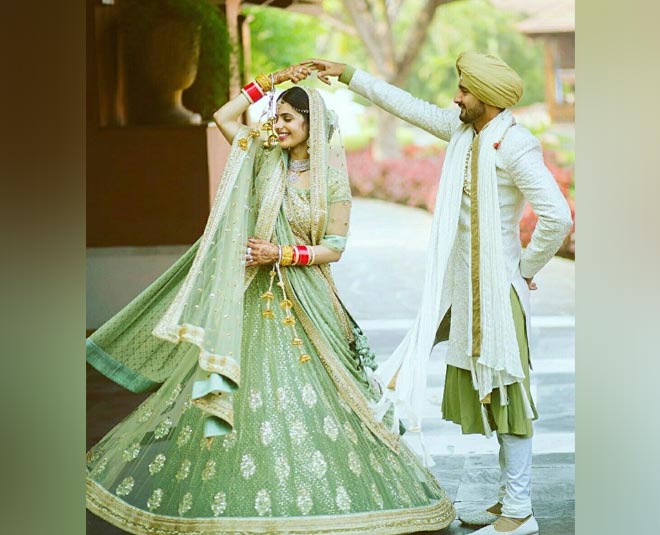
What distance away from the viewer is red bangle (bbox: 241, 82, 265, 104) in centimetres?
388

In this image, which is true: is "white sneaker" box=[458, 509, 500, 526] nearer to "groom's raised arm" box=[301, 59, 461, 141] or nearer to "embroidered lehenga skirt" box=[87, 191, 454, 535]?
"embroidered lehenga skirt" box=[87, 191, 454, 535]

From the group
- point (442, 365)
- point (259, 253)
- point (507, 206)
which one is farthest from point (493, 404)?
point (442, 365)

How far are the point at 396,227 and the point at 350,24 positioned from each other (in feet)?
8.24

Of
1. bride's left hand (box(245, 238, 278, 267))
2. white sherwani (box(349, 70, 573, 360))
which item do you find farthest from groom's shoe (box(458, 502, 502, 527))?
bride's left hand (box(245, 238, 278, 267))

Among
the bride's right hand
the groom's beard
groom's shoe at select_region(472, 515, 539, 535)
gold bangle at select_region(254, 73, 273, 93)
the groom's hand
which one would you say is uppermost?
the groom's hand

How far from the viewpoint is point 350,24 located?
12.7m

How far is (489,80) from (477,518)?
55.7 inches

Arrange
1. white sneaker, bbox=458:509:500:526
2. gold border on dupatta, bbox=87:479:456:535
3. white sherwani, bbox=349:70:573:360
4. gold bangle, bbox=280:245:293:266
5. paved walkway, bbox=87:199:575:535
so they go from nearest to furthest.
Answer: gold border on dupatta, bbox=87:479:456:535 → white sherwani, bbox=349:70:573:360 → gold bangle, bbox=280:245:293:266 → white sneaker, bbox=458:509:500:526 → paved walkway, bbox=87:199:575:535

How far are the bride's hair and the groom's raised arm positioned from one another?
0.16 metres

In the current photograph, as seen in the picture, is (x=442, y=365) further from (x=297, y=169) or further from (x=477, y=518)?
(x=297, y=169)

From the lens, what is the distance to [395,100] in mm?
4043

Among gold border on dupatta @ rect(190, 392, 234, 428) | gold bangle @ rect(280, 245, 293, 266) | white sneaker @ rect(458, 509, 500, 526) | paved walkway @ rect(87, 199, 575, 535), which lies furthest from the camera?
paved walkway @ rect(87, 199, 575, 535)

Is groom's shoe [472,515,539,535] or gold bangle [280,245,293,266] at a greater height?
gold bangle [280,245,293,266]
